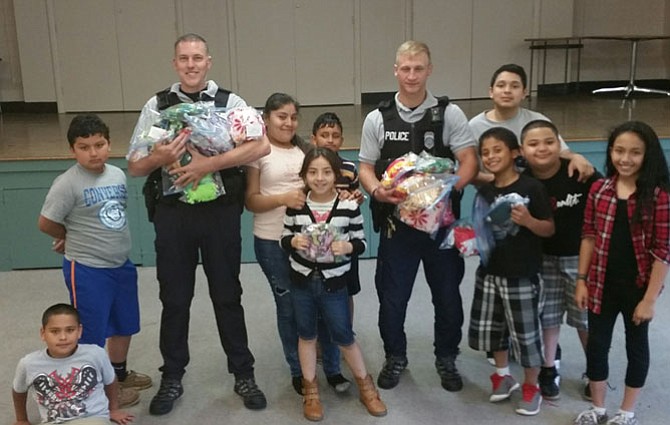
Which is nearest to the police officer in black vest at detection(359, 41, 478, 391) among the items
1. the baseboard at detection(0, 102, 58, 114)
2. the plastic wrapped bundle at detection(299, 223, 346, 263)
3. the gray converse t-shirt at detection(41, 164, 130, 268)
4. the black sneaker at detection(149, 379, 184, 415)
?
the plastic wrapped bundle at detection(299, 223, 346, 263)

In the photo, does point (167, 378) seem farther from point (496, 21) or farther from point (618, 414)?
point (496, 21)

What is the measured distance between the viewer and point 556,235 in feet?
8.54

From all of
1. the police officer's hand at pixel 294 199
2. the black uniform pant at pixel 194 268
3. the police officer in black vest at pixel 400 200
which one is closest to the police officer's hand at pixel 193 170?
the black uniform pant at pixel 194 268

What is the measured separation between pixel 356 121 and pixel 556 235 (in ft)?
14.3

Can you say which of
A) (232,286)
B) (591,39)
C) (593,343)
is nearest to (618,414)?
(593,343)

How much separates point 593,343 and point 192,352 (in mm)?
1814

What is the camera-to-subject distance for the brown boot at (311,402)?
8.55 ft

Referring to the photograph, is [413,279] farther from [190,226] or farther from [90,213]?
[90,213]

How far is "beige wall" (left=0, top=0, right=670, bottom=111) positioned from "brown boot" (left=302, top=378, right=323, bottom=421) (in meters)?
6.49

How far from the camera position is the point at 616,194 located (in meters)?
2.31

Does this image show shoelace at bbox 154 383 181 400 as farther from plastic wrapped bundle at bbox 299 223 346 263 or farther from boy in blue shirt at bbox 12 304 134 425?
plastic wrapped bundle at bbox 299 223 346 263

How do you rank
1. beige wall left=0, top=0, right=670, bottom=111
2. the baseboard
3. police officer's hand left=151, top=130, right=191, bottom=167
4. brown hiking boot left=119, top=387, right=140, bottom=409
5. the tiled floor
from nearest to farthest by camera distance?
police officer's hand left=151, top=130, right=191, bottom=167
brown hiking boot left=119, top=387, right=140, bottom=409
the tiled floor
beige wall left=0, top=0, right=670, bottom=111
the baseboard

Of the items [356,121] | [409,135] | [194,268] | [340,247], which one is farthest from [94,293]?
[356,121]

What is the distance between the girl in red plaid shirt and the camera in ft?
7.36
